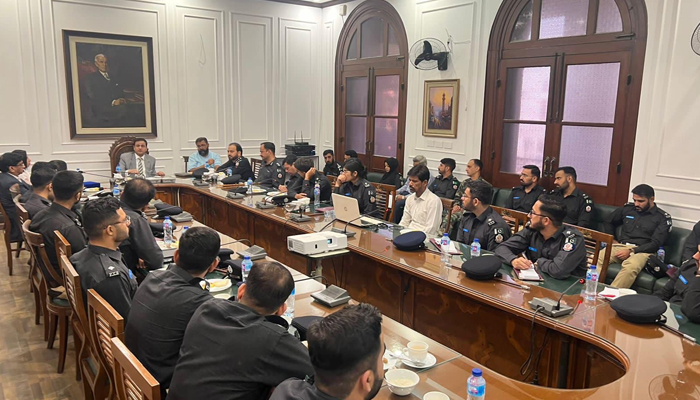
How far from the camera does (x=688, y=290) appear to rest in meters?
2.45

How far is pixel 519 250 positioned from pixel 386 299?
980 mm

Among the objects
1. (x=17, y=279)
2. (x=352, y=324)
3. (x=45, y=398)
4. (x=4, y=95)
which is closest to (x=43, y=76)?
→ (x=4, y=95)

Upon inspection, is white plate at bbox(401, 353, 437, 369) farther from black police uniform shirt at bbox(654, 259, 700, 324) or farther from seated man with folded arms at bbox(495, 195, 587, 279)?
black police uniform shirt at bbox(654, 259, 700, 324)

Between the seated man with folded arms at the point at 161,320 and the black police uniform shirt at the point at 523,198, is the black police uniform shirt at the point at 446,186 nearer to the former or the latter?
the black police uniform shirt at the point at 523,198

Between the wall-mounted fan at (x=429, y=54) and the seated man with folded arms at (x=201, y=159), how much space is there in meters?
3.48

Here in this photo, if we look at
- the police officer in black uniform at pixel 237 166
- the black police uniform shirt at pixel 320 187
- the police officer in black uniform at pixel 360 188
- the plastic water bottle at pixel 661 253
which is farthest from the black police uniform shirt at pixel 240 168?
the plastic water bottle at pixel 661 253

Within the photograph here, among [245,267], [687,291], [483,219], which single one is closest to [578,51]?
[483,219]

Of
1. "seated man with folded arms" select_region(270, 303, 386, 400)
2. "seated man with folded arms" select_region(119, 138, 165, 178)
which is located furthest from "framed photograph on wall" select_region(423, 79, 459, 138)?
"seated man with folded arms" select_region(270, 303, 386, 400)

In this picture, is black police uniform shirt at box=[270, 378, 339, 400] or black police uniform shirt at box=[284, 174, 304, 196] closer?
black police uniform shirt at box=[270, 378, 339, 400]

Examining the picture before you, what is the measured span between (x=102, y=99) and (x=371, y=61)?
4214mm

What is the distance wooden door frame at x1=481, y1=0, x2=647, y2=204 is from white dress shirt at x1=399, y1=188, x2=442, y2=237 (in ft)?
7.17

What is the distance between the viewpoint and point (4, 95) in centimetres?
691

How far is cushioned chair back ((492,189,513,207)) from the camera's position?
6.14m

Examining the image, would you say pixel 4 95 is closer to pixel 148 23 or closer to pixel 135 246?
pixel 148 23
